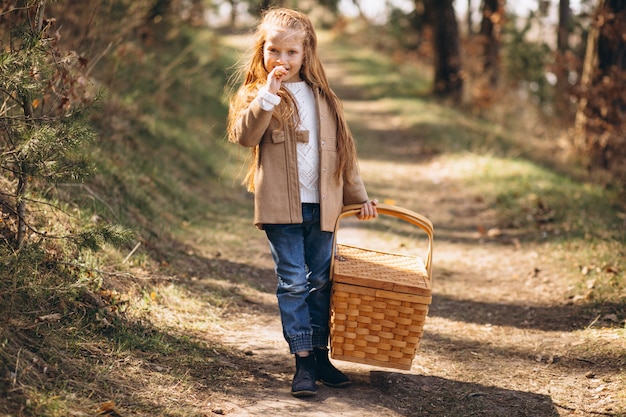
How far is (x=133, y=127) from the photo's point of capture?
7828 mm

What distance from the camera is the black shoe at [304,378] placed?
140 inches

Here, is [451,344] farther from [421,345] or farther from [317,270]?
[317,270]

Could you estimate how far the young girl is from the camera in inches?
138

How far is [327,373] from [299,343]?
0.99ft

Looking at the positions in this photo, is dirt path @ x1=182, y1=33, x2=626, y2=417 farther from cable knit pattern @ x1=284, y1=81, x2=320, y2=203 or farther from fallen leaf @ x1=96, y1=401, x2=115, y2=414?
cable knit pattern @ x1=284, y1=81, x2=320, y2=203

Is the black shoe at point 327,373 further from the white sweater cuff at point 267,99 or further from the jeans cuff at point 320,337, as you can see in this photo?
the white sweater cuff at point 267,99

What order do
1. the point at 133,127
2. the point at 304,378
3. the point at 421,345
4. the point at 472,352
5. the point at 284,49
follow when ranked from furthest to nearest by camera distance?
the point at 133,127, the point at 421,345, the point at 472,352, the point at 304,378, the point at 284,49

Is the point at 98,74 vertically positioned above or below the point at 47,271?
above

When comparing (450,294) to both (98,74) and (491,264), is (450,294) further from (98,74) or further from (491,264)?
(98,74)

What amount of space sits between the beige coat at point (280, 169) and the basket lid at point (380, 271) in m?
0.26

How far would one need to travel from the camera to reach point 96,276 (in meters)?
4.18

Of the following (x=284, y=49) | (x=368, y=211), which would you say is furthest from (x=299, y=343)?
(x=284, y=49)

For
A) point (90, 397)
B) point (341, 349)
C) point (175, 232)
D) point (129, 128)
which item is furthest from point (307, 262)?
point (129, 128)

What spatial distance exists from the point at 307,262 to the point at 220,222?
345cm
